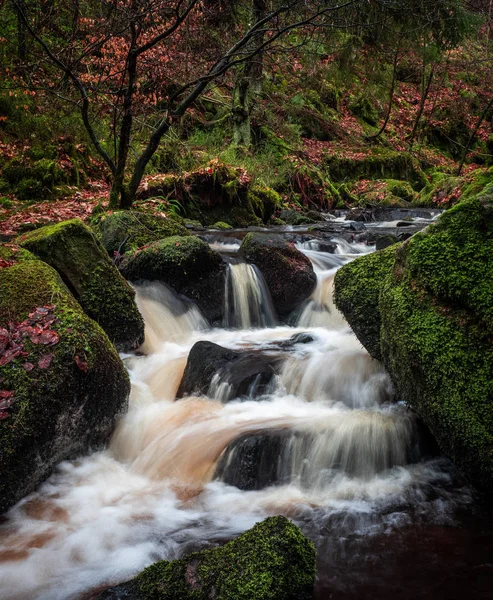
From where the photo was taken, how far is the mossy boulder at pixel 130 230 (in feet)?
24.5

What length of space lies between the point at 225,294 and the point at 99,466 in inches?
150

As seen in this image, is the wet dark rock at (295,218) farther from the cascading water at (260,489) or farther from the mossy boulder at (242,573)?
the mossy boulder at (242,573)

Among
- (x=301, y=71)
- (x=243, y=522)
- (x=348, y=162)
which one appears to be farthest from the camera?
(x=301, y=71)

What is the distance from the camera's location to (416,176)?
796 inches

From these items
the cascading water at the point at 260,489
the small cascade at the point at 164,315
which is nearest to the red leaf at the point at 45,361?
the cascading water at the point at 260,489

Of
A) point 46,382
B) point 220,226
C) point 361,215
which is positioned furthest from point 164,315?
point 361,215

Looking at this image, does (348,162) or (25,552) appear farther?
(348,162)

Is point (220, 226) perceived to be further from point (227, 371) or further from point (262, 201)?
point (227, 371)

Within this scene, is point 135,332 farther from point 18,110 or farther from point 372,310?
point 18,110

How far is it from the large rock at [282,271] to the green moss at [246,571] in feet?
16.9

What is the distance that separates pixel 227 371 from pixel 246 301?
2.52 meters

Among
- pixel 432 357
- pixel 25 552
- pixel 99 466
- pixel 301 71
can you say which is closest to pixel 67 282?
pixel 99 466

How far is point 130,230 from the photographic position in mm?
7586

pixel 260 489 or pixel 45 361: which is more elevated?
pixel 45 361
